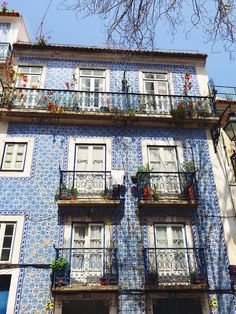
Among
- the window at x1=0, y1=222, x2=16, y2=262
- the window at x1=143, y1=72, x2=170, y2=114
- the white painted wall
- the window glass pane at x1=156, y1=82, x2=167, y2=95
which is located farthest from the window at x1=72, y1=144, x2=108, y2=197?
the white painted wall

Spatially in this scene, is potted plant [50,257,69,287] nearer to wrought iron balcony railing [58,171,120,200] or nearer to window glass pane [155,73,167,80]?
wrought iron balcony railing [58,171,120,200]

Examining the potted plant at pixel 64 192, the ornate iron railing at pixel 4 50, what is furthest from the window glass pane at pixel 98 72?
the potted plant at pixel 64 192

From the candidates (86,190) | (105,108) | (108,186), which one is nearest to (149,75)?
(105,108)

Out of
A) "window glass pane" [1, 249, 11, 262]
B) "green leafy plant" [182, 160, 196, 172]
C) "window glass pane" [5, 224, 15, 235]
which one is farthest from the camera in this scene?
"green leafy plant" [182, 160, 196, 172]

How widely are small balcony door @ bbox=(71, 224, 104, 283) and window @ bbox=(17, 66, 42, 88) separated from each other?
524 centimetres

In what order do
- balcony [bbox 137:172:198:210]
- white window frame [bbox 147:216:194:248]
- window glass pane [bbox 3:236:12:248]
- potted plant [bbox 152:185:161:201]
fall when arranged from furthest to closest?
potted plant [bbox 152:185:161:201], balcony [bbox 137:172:198:210], white window frame [bbox 147:216:194:248], window glass pane [bbox 3:236:12:248]

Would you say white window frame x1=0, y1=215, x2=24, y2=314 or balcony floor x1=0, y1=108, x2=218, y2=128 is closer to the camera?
white window frame x1=0, y1=215, x2=24, y2=314

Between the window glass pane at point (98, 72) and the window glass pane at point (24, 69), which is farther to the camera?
the window glass pane at point (98, 72)

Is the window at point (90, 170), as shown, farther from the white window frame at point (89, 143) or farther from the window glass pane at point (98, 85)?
the window glass pane at point (98, 85)

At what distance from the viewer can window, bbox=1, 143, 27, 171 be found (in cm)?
981

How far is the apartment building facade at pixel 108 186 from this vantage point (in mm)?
8281

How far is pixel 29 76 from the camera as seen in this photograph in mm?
11766

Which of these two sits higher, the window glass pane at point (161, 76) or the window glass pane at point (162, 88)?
the window glass pane at point (161, 76)

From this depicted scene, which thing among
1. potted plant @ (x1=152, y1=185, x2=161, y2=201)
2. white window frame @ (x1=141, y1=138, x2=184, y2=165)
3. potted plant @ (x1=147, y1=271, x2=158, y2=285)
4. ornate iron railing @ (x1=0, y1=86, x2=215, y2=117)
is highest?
ornate iron railing @ (x1=0, y1=86, x2=215, y2=117)
